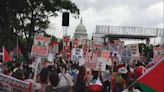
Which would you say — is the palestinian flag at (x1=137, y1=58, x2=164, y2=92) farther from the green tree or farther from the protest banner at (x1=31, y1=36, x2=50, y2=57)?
the green tree

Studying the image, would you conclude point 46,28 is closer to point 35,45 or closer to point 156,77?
point 35,45

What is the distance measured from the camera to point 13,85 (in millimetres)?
12023

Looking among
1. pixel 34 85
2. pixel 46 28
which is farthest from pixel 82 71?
pixel 46 28

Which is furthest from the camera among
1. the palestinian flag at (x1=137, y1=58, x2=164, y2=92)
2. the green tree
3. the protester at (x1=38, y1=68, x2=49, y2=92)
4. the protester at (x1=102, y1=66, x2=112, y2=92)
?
the green tree

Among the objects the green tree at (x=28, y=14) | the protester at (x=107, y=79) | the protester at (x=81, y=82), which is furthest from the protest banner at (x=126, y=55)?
the green tree at (x=28, y=14)

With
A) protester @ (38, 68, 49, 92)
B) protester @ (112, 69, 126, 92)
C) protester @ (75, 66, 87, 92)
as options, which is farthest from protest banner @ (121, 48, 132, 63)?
protester @ (38, 68, 49, 92)

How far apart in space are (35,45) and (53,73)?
215 inches

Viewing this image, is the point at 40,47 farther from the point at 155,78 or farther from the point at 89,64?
the point at 155,78

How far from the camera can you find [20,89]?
11898mm

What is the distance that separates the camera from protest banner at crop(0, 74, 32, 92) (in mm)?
11852

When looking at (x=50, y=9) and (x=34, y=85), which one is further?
(x=50, y=9)

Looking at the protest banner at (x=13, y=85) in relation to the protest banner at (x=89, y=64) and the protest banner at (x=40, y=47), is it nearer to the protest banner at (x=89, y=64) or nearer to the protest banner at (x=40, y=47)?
the protest banner at (x=89, y=64)

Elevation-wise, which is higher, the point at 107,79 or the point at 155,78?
the point at 155,78

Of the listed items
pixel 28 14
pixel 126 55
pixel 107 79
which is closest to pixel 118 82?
pixel 107 79
